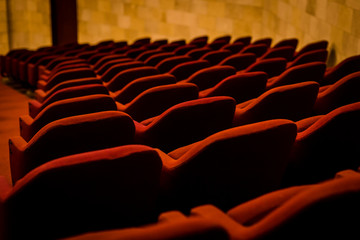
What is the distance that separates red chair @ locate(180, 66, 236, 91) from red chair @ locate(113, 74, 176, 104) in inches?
9.0

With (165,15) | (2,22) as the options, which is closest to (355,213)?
(165,15)

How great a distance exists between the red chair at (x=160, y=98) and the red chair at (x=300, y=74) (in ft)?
1.58

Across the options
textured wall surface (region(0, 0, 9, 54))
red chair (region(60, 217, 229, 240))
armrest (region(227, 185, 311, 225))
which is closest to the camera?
red chair (region(60, 217, 229, 240))

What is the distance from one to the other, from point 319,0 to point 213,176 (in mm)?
3874

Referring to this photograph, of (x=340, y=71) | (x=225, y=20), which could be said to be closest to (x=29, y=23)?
(x=225, y=20)

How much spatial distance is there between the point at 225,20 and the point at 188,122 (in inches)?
216

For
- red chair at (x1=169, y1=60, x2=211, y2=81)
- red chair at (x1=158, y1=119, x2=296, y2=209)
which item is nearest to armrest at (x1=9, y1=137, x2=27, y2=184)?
red chair at (x1=158, y1=119, x2=296, y2=209)

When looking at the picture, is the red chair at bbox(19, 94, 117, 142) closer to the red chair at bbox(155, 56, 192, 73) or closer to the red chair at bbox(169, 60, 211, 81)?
the red chair at bbox(169, 60, 211, 81)

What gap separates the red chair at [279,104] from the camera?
163cm

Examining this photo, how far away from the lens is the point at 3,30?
28.3ft

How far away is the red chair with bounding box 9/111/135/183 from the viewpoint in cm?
132

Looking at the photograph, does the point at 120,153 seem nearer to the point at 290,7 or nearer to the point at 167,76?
the point at 167,76

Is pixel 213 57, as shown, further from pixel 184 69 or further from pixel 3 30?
pixel 3 30

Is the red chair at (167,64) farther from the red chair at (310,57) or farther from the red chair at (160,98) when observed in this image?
the red chair at (160,98)
